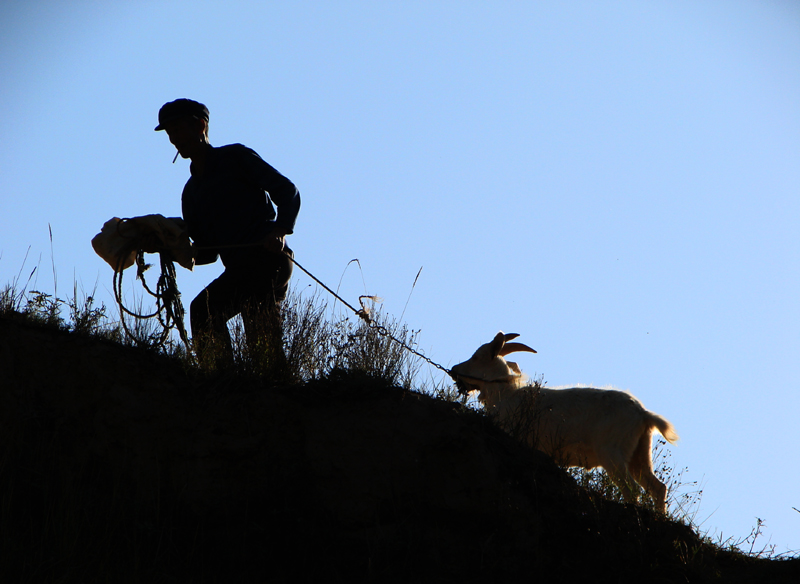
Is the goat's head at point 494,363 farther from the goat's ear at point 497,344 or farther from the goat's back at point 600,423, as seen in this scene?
the goat's back at point 600,423

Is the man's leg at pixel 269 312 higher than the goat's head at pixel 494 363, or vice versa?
the goat's head at pixel 494 363

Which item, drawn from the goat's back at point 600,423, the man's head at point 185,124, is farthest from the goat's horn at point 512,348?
the man's head at point 185,124

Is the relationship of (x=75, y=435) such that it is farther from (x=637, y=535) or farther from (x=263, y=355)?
(x=637, y=535)

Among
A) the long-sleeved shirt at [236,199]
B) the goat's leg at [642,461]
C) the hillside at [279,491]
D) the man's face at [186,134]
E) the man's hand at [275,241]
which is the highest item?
the man's face at [186,134]

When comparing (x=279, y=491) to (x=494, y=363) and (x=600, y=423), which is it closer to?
(x=600, y=423)

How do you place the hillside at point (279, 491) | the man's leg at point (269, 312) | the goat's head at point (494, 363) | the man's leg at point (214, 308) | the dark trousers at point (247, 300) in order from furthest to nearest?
1. the goat's head at point (494, 363)
2. the man's leg at point (214, 308)
3. the dark trousers at point (247, 300)
4. the man's leg at point (269, 312)
5. the hillside at point (279, 491)

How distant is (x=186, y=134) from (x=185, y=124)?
79 mm

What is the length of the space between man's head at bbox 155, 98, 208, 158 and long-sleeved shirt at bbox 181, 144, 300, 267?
170 millimetres

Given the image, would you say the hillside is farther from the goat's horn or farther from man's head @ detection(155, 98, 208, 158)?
the goat's horn

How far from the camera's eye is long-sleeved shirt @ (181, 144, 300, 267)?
19.5ft

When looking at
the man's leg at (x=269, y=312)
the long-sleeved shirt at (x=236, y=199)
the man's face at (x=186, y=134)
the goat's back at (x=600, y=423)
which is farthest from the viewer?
the goat's back at (x=600, y=423)

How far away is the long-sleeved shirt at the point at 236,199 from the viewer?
5949mm

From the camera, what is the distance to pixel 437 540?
4.73 m

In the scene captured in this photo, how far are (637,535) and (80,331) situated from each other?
13.6 ft
